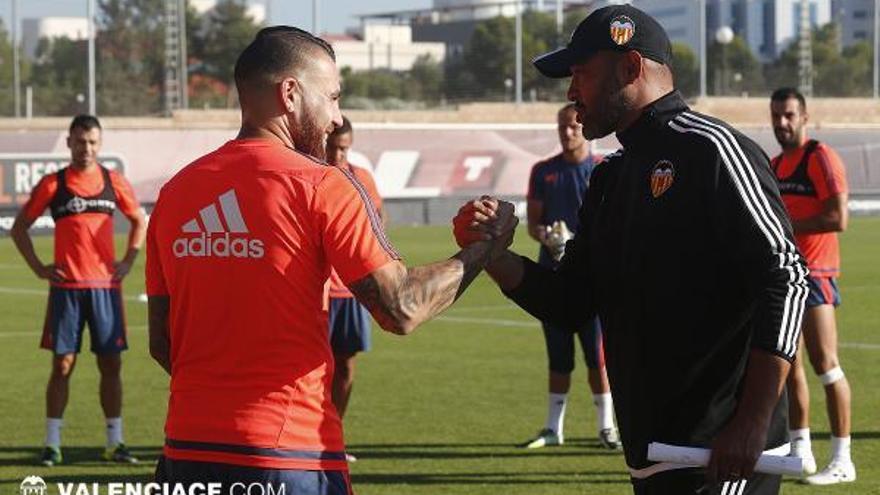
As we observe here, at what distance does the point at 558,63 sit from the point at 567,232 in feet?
21.8

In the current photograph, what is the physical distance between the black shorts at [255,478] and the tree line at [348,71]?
48.7 meters

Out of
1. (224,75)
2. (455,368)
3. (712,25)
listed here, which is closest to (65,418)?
(455,368)

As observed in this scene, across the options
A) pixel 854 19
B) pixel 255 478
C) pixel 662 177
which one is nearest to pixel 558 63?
pixel 662 177

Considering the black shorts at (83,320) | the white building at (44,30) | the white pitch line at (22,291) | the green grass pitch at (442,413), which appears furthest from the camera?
the white building at (44,30)

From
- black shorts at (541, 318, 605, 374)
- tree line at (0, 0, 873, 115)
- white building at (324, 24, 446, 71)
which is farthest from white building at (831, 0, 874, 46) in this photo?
black shorts at (541, 318, 605, 374)

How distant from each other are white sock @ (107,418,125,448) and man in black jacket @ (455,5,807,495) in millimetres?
7031

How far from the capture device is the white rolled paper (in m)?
5.39

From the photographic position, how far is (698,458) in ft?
18.1

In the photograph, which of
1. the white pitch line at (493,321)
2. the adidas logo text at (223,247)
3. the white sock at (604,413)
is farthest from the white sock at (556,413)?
the white pitch line at (493,321)

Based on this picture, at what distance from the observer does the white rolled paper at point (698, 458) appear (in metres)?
5.39

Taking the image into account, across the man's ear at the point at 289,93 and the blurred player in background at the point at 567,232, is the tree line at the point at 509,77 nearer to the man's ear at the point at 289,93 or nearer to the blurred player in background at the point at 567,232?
the blurred player in background at the point at 567,232

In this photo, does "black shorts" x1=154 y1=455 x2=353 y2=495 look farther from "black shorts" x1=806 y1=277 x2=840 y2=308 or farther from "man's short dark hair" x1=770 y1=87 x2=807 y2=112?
"man's short dark hair" x1=770 y1=87 x2=807 y2=112

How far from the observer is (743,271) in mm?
5480

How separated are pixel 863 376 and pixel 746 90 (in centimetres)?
4820
